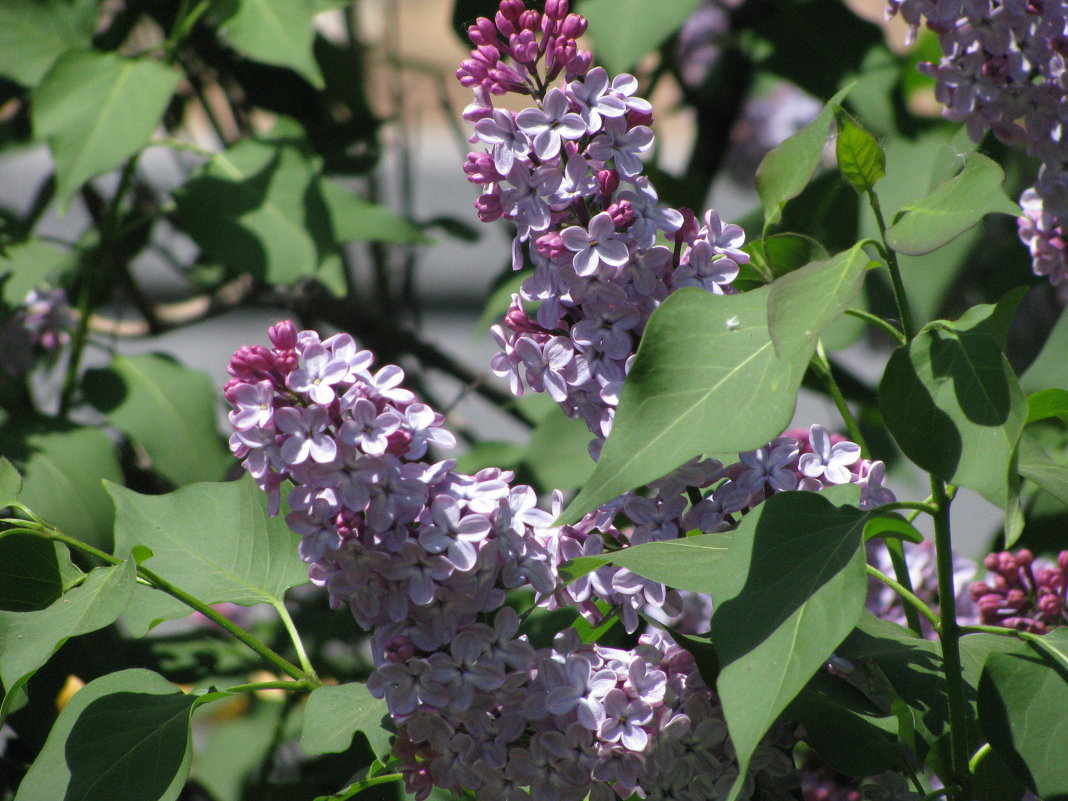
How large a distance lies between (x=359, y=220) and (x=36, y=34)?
364 mm

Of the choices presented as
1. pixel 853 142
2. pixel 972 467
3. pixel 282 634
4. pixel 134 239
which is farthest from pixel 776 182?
pixel 134 239

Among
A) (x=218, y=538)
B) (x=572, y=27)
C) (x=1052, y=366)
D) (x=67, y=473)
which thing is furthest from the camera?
Result: (x=67, y=473)

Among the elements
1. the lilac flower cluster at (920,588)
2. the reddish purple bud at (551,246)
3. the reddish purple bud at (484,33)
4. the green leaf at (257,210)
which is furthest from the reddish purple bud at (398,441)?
the green leaf at (257,210)

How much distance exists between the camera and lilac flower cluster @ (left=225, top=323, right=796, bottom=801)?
503 millimetres

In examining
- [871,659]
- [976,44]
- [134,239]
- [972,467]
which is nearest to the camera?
[972,467]

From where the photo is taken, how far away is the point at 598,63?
106 cm

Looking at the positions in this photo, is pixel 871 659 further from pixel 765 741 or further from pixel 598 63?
pixel 598 63

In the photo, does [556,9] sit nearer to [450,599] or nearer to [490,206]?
[490,206]

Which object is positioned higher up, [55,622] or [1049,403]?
[1049,403]

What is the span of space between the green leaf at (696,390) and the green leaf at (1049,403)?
0.51 feet

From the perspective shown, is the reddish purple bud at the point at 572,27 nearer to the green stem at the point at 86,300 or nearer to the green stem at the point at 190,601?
the green stem at the point at 190,601

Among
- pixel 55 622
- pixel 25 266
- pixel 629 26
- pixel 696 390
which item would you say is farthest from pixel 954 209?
pixel 25 266

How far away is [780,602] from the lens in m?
0.46

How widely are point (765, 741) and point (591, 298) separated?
9.3 inches
